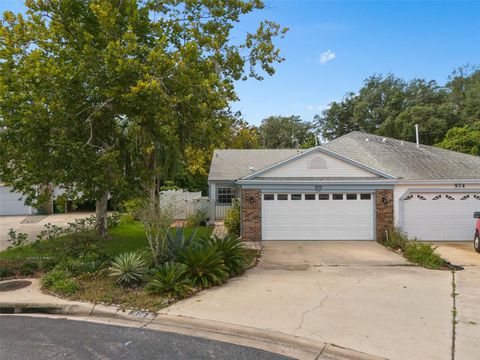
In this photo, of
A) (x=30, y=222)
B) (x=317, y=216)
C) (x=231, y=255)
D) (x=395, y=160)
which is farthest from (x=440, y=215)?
(x=30, y=222)

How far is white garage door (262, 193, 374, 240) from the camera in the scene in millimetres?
13219

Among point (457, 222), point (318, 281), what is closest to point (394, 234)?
point (457, 222)

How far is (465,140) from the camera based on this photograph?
26594 mm

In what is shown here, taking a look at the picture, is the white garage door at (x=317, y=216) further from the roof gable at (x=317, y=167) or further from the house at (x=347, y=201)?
the roof gable at (x=317, y=167)

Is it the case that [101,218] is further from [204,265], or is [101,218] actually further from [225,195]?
[225,195]

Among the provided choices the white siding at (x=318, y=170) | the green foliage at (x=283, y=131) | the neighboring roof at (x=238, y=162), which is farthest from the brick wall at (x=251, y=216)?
the green foliage at (x=283, y=131)

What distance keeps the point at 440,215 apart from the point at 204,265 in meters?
10.6

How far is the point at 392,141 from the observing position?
60.5 ft

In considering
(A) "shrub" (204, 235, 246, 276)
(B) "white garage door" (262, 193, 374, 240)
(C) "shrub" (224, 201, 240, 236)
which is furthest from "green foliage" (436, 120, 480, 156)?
(A) "shrub" (204, 235, 246, 276)

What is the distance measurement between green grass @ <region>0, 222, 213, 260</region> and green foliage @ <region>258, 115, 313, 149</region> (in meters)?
38.4

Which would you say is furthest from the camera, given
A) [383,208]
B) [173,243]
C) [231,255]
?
[383,208]

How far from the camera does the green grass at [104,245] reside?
9859 mm

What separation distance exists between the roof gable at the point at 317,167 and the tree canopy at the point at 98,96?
329 centimetres

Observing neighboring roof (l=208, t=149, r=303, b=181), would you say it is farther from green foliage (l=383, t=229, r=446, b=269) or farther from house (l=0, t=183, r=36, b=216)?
house (l=0, t=183, r=36, b=216)
